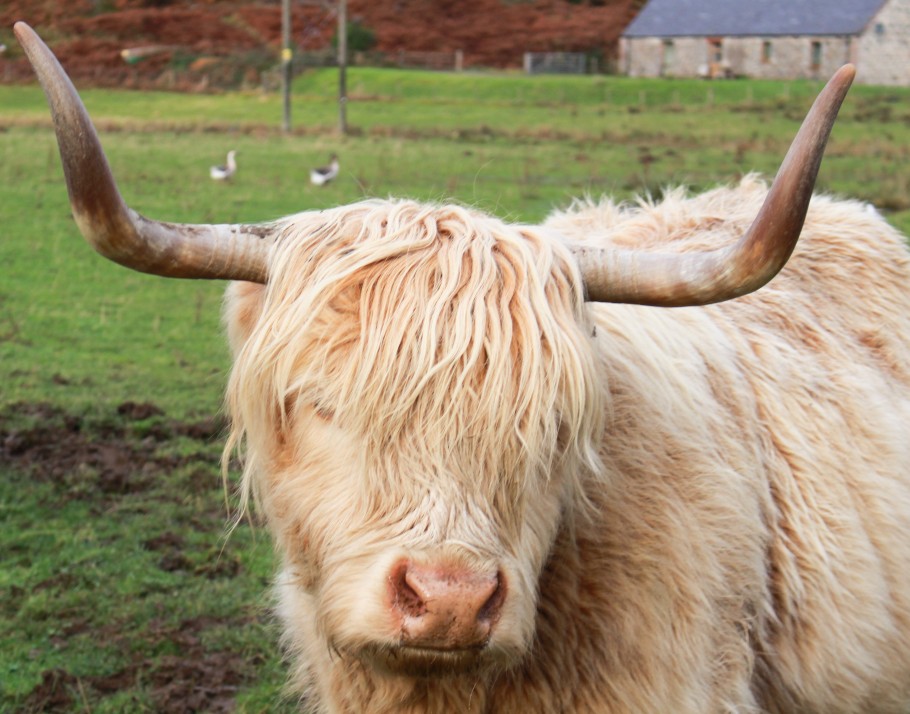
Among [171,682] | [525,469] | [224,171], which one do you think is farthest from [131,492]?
[224,171]

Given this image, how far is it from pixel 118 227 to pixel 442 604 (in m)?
0.98

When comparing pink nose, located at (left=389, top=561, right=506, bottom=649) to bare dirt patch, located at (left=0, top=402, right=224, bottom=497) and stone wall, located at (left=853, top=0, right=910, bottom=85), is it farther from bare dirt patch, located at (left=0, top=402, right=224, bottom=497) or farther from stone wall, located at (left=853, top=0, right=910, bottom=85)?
stone wall, located at (left=853, top=0, right=910, bottom=85)

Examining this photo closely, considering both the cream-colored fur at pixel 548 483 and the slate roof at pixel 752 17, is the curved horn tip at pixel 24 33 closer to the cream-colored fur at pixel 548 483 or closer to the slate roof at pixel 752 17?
the cream-colored fur at pixel 548 483

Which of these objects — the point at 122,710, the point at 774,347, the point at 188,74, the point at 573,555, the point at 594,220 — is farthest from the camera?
the point at 188,74

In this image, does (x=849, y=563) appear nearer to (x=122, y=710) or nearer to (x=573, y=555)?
(x=573, y=555)

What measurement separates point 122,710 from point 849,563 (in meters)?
2.50

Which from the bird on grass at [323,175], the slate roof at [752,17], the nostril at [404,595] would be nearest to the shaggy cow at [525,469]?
the nostril at [404,595]

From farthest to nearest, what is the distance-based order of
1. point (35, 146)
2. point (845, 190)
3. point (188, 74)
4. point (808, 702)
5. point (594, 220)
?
point (188, 74) < point (35, 146) < point (845, 190) < point (594, 220) < point (808, 702)

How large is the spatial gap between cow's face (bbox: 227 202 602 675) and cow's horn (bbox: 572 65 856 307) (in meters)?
0.09

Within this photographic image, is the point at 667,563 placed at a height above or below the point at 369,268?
below

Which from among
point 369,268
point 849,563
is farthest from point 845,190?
point 369,268

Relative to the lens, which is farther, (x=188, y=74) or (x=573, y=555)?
(x=188, y=74)

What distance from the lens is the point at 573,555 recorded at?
2705 millimetres

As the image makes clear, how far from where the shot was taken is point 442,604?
2.15 meters
